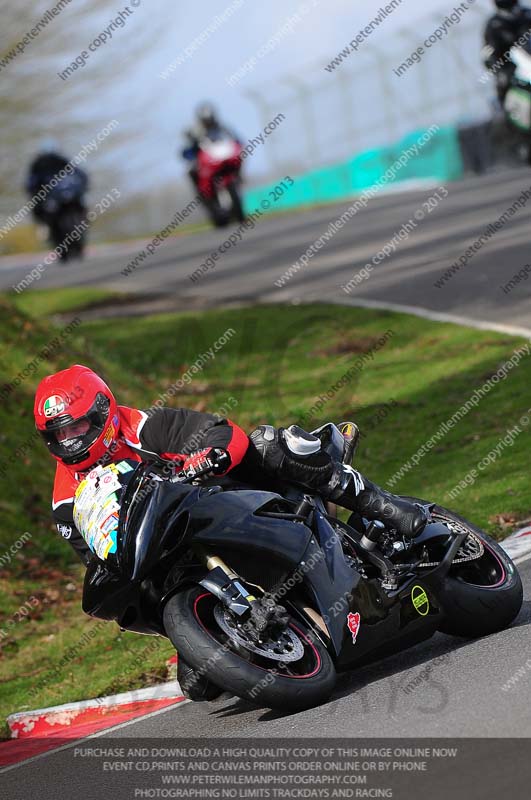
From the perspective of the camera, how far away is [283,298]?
2030 cm

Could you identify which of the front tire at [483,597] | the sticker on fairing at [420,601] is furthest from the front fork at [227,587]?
the front tire at [483,597]

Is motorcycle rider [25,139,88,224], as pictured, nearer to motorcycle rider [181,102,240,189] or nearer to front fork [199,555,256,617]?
motorcycle rider [181,102,240,189]

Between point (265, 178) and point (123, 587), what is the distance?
4156 cm

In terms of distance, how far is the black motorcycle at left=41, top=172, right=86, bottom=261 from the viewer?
71.3 ft

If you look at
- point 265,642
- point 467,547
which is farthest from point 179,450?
point 467,547

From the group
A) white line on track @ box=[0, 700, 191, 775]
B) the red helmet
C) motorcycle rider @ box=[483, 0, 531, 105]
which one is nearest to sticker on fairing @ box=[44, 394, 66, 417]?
the red helmet

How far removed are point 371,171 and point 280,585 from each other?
116 ft

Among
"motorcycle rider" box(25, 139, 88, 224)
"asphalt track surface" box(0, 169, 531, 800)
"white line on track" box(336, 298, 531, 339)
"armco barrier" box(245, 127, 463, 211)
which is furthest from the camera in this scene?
"armco barrier" box(245, 127, 463, 211)

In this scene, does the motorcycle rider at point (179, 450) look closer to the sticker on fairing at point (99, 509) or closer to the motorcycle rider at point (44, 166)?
the sticker on fairing at point (99, 509)

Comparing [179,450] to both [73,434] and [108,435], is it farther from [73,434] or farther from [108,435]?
[73,434]

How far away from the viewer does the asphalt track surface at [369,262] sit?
683 inches

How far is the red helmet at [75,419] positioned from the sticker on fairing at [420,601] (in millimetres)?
1600

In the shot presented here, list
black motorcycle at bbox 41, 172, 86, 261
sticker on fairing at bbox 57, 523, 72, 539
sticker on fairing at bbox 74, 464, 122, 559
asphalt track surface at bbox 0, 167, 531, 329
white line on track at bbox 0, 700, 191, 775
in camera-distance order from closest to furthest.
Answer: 1. sticker on fairing at bbox 74, 464, 122, 559
2. sticker on fairing at bbox 57, 523, 72, 539
3. white line on track at bbox 0, 700, 191, 775
4. asphalt track surface at bbox 0, 167, 531, 329
5. black motorcycle at bbox 41, 172, 86, 261

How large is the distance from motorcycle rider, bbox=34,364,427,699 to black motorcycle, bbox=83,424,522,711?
0.11 m
